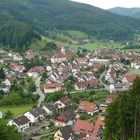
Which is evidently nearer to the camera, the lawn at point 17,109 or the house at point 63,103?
the lawn at point 17,109

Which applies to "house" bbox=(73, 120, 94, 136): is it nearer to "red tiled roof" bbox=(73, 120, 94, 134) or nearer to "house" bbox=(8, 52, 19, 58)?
"red tiled roof" bbox=(73, 120, 94, 134)

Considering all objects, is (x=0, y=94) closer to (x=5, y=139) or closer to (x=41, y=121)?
(x=41, y=121)

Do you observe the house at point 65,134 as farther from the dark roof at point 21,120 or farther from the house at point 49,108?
the house at point 49,108

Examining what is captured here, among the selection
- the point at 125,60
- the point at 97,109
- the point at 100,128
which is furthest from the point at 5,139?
the point at 125,60

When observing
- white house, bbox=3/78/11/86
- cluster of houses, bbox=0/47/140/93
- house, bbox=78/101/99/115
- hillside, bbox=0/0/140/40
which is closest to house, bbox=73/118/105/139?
house, bbox=78/101/99/115

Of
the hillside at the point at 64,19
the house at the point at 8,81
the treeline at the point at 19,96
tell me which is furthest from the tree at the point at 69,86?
the hillside at the point at 64,19

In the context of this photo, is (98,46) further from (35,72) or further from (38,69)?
(35,72)

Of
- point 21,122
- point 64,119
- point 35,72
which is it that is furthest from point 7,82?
point 64,119
